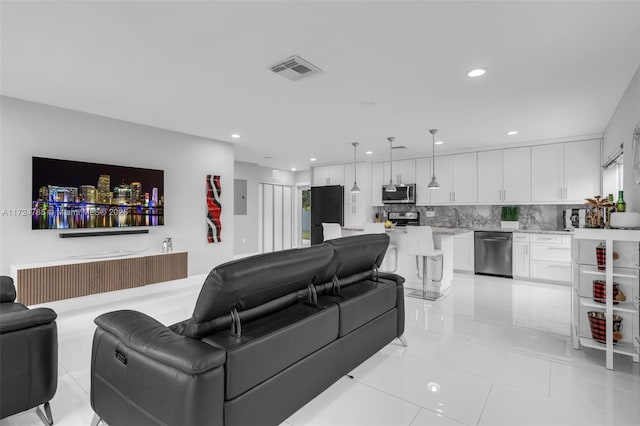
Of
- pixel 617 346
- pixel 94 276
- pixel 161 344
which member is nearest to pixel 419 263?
pixel 617 346

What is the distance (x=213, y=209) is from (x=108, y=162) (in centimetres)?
176

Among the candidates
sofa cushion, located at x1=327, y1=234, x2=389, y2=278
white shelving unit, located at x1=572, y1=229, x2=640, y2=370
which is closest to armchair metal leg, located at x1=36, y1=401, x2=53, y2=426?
sofa cushion, located at x1=327, y1=234, x2=389, y2=278

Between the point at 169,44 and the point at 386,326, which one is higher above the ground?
the point at 169,44

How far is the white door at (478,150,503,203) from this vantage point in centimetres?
624

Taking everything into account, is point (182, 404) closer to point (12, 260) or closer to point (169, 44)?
point (169, 44)

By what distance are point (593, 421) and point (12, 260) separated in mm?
5486

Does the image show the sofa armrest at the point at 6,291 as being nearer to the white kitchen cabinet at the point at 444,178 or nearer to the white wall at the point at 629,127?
the white wall at the point at 629,127

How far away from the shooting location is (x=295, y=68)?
292cm

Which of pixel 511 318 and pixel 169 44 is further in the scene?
pixel 511 318

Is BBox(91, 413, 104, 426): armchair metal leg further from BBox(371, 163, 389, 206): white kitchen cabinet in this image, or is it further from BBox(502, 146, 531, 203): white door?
BBox(371, 163, 389, 206): white kitchen cabinet

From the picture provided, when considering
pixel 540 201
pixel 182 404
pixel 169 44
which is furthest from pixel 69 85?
pixel 540 201

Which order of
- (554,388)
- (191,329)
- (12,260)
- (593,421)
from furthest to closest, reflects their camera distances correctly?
(12,260) < (554,388) < (593,421) < (191,329)

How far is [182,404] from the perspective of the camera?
1290 mm

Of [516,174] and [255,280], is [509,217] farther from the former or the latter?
[255,280]
